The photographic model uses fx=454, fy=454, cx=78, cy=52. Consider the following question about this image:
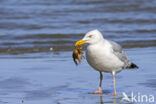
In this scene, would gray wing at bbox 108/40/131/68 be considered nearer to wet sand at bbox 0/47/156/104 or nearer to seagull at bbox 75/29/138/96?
seagull at bbox 75/29/138/96

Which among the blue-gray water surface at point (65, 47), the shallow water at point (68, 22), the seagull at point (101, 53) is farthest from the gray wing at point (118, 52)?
the shallow water at point (68, 22)

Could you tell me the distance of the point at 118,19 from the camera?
1570 cm

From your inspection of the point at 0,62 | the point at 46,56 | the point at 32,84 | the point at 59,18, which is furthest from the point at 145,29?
the point at 32,84

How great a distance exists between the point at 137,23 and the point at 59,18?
295 centimetres

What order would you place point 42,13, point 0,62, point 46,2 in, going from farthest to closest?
point 46,2
point 42,13
point 0,62

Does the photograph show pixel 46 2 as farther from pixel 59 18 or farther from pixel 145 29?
pixel 145 29

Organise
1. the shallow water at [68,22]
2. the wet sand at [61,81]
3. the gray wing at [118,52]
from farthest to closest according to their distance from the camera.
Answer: the shallow water at [68,22], the gray wing at [118,52], the wet sand at [61,81]

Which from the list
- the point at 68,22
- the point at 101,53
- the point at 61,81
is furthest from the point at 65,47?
the point at 101,53

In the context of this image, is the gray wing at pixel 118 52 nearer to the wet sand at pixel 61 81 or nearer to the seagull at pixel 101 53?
the seagull at pixel 101 53

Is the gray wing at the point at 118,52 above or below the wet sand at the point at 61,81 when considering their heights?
above

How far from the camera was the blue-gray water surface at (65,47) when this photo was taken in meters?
6.35

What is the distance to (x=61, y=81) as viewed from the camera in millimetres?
7070

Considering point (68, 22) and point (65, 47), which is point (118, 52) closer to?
point (65, 47)

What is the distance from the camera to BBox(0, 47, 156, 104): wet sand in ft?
19.7
